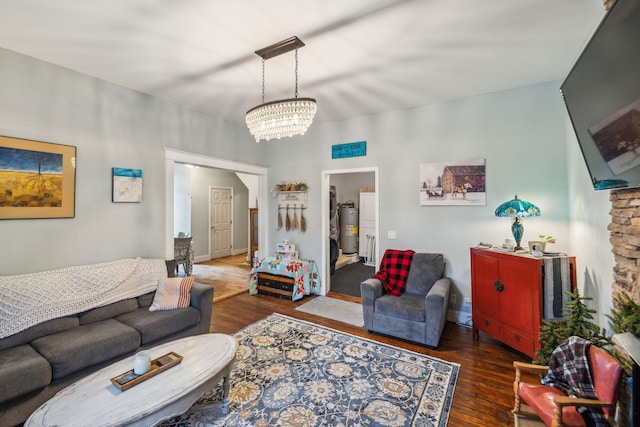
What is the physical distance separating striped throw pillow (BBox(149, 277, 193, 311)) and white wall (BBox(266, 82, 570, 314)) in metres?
2.29

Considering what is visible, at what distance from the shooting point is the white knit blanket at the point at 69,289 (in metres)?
2.20

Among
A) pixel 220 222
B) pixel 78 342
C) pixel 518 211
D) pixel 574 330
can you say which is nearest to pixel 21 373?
pixel 78 342

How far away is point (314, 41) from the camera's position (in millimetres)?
2283

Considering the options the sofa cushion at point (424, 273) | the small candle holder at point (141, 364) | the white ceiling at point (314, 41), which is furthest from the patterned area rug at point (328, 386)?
the white ceiling at point (314, 41)

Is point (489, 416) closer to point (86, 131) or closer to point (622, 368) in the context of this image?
point (622, 368)

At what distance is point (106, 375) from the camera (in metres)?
1.73

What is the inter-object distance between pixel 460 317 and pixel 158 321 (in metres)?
3.53

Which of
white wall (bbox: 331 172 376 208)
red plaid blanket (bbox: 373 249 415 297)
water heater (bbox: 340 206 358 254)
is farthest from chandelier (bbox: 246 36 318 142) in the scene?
white wall (bbox: 331 172 376 208)

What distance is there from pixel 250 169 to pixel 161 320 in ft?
9.75

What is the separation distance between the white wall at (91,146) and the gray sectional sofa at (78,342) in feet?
2.22

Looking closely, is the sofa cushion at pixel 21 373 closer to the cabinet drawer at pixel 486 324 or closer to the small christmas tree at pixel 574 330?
the small christmas tree at pixel 574 330

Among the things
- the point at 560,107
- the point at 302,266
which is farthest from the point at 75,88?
the point at 560,107

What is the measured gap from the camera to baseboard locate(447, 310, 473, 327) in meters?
3.49

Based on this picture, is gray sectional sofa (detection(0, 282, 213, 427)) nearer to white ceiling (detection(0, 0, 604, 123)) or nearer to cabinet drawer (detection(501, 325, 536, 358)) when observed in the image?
white ceiling (detection(0, 0, 604, 123))
